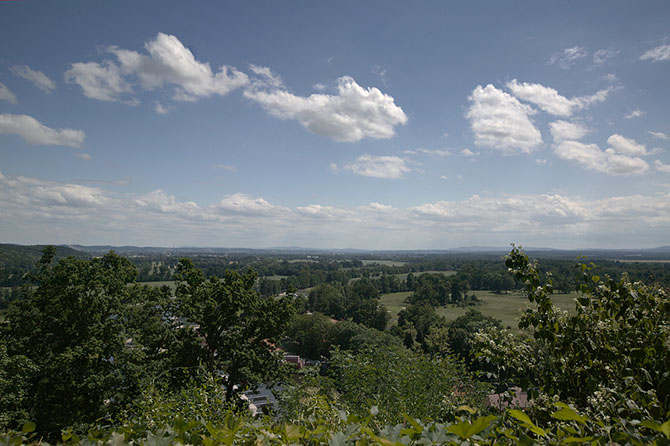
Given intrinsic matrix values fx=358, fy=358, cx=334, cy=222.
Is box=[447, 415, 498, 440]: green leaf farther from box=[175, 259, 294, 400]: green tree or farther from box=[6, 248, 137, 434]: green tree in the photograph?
box=[175, 259, 294, 400]: green tree

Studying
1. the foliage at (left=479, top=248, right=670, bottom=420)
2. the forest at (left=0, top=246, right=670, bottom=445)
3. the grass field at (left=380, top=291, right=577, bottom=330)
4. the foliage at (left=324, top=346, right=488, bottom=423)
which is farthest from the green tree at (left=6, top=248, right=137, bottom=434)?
the grass field at (left=380, top=291, right=577, bottom=330)

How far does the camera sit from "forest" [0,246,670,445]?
1964 millimetres

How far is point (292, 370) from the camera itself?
15.9 metres

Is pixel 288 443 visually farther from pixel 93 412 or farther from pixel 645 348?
pixel 93 412

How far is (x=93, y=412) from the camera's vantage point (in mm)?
12352

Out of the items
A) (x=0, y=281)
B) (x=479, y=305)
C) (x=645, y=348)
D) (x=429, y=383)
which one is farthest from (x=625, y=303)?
(x=0, y=281)

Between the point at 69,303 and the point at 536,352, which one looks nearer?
the point at 536,352

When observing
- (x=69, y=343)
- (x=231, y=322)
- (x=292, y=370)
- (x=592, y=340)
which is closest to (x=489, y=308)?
(x=292, y=370)

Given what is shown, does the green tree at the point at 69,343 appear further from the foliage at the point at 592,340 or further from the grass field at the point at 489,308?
the grass field at the point at 489,308

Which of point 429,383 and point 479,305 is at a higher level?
point 429,383

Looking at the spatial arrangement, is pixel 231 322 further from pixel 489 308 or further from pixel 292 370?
pixel 489 308

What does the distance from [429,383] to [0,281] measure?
109 metres

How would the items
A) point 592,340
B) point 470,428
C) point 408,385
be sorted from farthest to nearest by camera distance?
point 408,385
point 592,340
point 470,428

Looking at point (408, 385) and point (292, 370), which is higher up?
point (408, 385)
